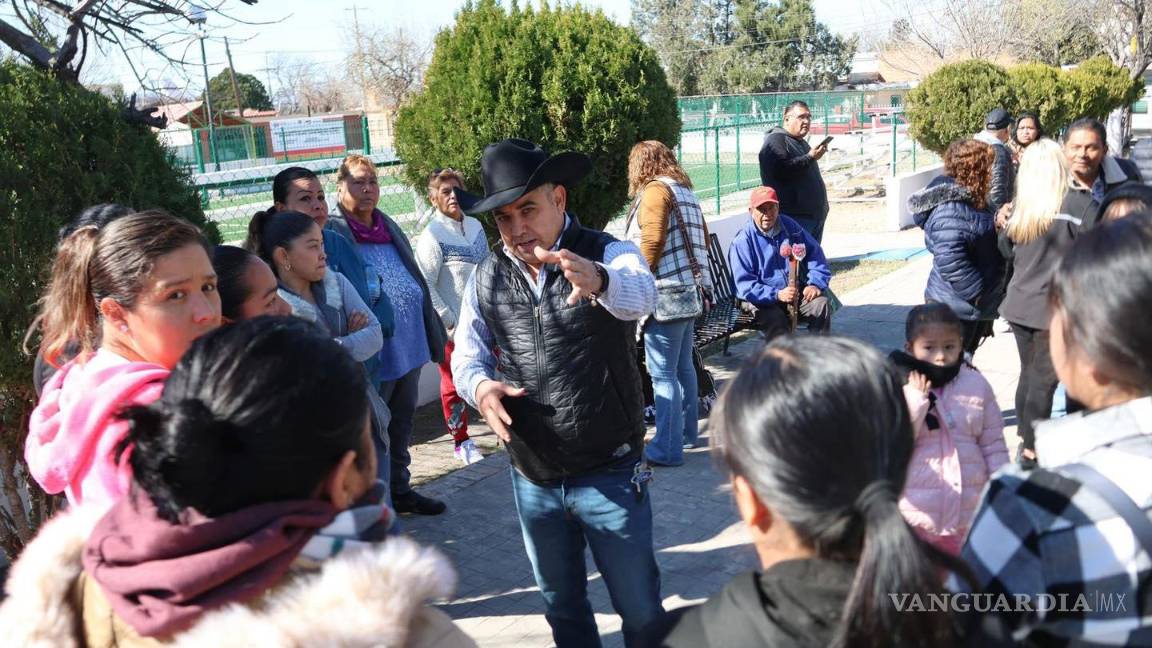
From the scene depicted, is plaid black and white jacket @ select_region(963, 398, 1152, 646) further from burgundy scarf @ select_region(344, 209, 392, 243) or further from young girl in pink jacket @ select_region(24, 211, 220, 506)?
burgundy scarf @ select_region(344, 209, 392, 243)

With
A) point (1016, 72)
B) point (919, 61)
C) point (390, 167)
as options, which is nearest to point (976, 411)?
point (390, 167)

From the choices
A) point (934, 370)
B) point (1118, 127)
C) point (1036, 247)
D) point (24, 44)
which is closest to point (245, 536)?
point (934, 370)

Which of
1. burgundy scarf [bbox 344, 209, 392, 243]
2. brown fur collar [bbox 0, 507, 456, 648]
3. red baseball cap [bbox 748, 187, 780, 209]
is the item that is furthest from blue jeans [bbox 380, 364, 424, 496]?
brown fur collar [bbox 0, 507, 456, 648]

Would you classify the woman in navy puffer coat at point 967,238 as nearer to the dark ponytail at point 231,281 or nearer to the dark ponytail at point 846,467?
the dark ponytail at point 231,281

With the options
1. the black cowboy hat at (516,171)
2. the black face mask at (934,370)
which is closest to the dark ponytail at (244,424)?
the black cowboy hat at (516,171)

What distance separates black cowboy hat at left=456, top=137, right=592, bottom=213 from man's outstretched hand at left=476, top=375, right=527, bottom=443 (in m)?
0.55

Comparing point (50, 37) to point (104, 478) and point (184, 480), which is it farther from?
point (184, 480)

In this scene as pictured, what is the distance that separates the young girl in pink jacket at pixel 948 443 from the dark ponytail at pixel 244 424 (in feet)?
7.25

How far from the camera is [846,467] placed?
133 cm

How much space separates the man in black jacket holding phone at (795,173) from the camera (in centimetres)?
751

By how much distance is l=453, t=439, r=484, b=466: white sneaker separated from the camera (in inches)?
231

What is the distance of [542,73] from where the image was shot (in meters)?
6.03

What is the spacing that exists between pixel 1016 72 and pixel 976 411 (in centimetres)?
1444

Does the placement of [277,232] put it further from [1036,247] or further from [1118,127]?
[1118,127]
